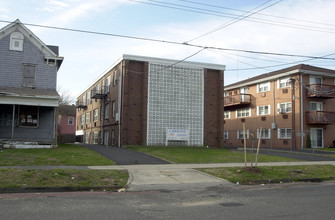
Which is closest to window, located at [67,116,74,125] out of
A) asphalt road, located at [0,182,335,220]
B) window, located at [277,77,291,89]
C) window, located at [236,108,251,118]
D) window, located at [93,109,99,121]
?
window, located at [93,109,99,121]

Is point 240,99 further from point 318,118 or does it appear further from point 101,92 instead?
point 101,92

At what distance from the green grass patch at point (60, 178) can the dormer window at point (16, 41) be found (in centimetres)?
1462

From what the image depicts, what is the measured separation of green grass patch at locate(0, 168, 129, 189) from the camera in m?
10.4

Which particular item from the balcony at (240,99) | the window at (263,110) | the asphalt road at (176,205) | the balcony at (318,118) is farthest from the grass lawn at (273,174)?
the balcony at (240,99)

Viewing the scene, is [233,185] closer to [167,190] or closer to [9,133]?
[167,190]

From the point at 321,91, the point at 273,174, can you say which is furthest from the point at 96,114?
the point at 273,174

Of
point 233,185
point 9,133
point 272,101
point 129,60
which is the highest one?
point 129,60

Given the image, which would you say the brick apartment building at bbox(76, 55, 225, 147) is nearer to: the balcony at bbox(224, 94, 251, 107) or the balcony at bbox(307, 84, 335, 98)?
the balcony at bbox(307, 84, 335, 98)

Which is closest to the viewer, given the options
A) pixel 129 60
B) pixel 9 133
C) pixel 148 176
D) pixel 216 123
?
pixel 148 176

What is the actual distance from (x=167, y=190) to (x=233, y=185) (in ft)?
9.29

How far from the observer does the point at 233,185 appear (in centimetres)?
1226

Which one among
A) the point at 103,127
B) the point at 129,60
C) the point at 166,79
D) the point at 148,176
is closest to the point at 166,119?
the point at 166,79

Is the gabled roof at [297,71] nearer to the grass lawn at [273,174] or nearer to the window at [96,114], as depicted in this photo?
the grass lawn at [273,174]

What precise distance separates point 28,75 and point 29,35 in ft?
9.56
